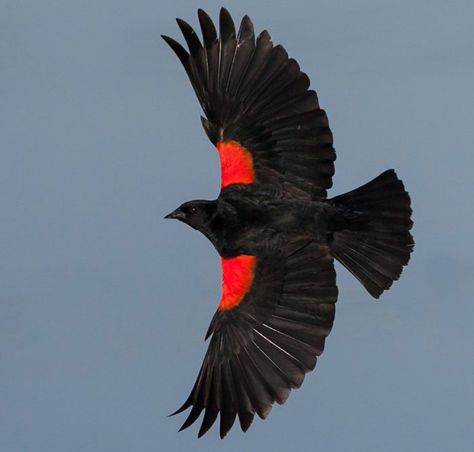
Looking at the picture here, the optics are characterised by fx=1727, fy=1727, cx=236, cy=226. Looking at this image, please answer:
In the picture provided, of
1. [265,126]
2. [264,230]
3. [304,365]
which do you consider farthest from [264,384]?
[265,126]

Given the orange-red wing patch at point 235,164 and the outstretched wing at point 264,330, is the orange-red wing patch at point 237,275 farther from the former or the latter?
the orange-red wing patch at point 235,164

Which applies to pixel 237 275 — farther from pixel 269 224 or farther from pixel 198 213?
pixel 198 213

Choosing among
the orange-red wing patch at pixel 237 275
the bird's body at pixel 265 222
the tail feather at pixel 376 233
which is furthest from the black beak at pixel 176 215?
the tail feather at pixel 376 233

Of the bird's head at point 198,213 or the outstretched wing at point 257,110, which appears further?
the outstretched wing at point 257,110

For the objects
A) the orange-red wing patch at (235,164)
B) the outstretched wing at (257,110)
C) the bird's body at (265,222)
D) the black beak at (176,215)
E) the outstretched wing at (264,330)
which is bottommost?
the outstretched wing at (264,330)

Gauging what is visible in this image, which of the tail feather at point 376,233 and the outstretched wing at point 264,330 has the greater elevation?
the tail feather at point 376,233

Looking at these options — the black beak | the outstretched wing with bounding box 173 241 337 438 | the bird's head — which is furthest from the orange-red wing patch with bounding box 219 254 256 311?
the black beak

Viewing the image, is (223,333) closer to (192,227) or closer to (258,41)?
(192,227)

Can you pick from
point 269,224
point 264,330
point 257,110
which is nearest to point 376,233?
point 269,224
